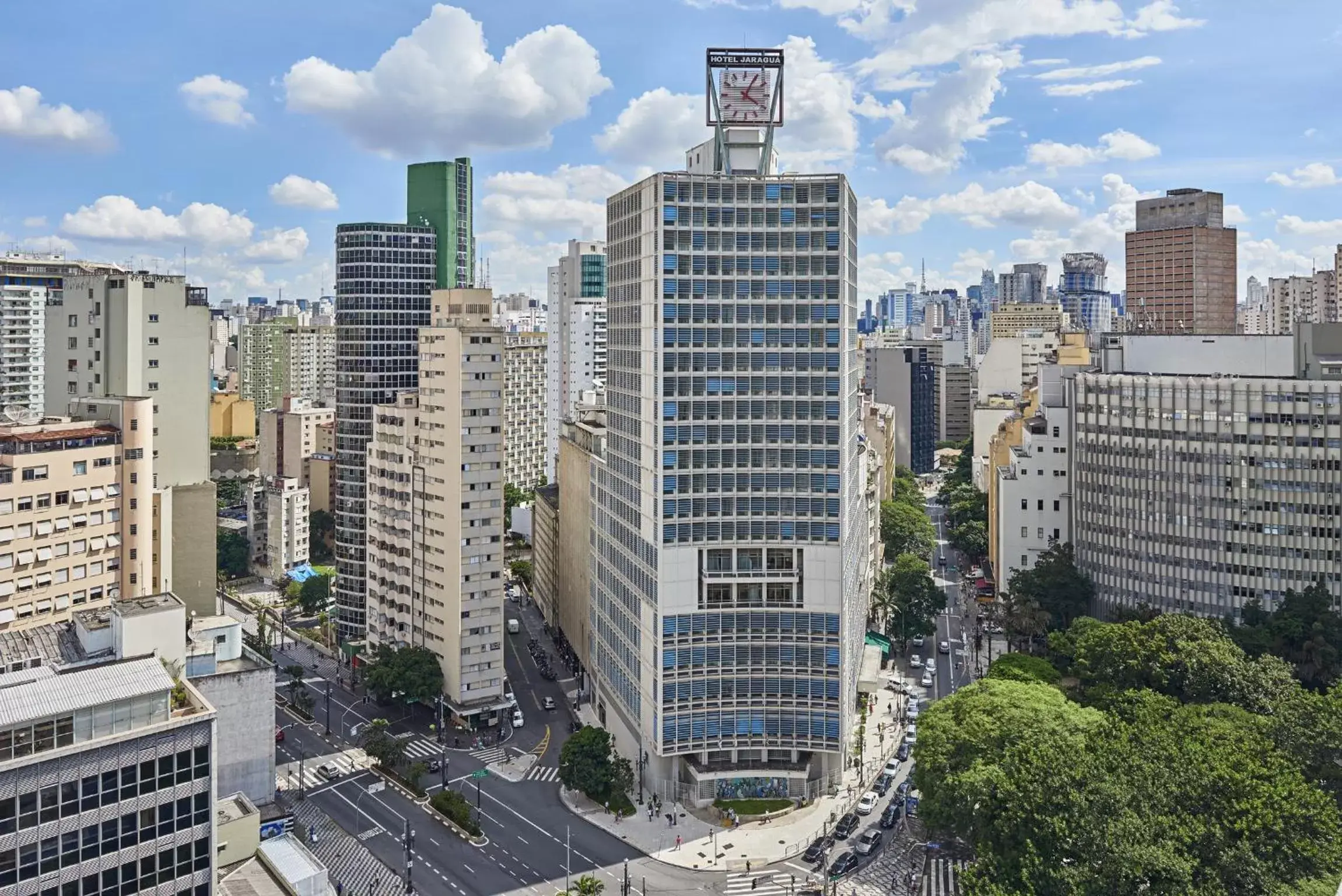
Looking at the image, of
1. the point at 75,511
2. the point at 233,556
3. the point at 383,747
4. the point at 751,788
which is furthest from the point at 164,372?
the point at 233,556

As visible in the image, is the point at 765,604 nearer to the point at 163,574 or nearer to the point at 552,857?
the point at 552,857

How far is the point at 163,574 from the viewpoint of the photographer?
8719 cm

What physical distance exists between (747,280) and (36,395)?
14549cm

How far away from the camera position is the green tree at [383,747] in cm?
9112

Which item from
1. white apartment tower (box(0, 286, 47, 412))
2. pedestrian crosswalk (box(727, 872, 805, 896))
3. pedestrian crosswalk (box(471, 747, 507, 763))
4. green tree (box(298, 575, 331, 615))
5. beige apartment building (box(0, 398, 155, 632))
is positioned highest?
white apartment tower (box(0, 286, 47, 412))

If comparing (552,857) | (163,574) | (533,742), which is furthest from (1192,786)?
(163,574)

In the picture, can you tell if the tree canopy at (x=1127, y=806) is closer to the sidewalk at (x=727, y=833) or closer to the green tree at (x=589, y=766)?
the sidewalk at (x=727, y=833)

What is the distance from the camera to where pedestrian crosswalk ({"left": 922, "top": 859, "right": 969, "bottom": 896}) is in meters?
72.8

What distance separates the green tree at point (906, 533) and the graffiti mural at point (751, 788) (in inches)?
3490

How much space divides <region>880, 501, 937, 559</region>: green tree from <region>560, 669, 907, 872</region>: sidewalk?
84.0 metres

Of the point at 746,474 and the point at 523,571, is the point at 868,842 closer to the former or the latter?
the point at 746,474

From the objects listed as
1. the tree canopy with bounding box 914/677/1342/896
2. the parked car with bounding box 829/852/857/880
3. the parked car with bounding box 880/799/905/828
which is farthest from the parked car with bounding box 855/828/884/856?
the tree canopy with bounding box 914/677/1342/896

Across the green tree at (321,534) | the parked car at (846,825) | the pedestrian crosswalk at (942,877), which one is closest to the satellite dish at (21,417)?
the parked car at (846,825)

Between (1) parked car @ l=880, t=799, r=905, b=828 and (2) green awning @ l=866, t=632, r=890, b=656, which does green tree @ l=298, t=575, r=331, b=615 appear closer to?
(2) green awning @ l=866, t=632, r=890, b=656
